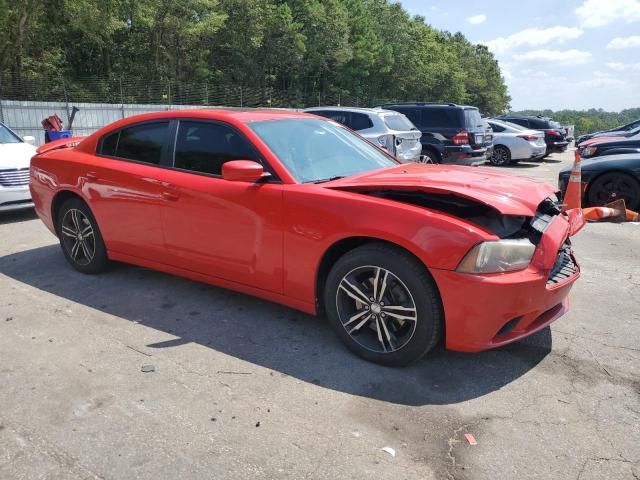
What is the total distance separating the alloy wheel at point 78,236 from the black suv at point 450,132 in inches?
381

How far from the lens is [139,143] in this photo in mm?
4559

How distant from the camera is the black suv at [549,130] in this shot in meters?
19.7

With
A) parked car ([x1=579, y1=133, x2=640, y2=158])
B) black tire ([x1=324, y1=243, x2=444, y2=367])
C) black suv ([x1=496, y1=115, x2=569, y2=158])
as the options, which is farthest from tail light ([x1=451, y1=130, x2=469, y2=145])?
black tire ([x1=324, y1=243, x2=444, y2=367])

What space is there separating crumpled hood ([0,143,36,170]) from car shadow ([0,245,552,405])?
3.07m

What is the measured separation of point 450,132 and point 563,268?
10532mm

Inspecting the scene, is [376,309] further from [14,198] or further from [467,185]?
[14,198]

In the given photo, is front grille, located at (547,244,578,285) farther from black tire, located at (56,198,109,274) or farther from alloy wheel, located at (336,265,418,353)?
black tire, located at (56,198,109,274)

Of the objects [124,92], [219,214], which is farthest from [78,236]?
[124,92]

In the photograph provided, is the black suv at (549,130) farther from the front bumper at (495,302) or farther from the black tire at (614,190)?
the front bumper at (495,302)

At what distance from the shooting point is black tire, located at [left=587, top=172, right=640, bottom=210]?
8.12m

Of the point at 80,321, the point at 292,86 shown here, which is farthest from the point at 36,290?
the point at 292,86

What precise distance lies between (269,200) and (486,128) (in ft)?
40.1

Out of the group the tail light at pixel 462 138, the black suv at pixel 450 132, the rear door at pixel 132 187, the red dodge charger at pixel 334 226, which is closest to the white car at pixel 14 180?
the red dodge charger at pixel 334 226

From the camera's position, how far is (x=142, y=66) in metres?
31.6
